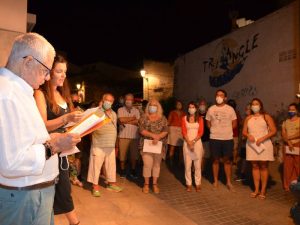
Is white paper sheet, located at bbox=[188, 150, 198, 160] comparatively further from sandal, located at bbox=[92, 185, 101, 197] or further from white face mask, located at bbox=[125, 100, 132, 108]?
sandal, located at bbox=[92, 185, 101, 197]

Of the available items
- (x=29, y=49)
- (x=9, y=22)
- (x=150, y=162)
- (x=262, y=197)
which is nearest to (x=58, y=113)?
(x=29, y=49)

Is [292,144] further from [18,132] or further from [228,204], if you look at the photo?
[18,132]

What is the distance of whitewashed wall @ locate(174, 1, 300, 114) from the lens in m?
8.05

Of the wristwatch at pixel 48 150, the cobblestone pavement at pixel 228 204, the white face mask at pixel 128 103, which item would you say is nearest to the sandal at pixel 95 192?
the cobblestone pavement at pixel 228 204

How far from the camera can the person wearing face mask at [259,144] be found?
611cm

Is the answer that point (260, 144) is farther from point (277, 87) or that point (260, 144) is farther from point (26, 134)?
point (26, 134)

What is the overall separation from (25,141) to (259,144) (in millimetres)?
5410

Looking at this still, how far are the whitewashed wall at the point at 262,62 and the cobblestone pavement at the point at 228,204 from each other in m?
2.64

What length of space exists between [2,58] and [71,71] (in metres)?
31.8

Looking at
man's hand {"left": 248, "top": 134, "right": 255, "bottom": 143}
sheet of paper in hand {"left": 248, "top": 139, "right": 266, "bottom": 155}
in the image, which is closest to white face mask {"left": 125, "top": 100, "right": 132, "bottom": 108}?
man's hand {"left": 248, "top": 134, "right": 255, "bottom": 143}

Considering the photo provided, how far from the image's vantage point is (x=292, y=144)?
6477 mm

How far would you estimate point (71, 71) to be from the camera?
1404 inches

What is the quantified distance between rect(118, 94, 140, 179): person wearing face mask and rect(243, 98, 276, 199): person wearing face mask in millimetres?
2722

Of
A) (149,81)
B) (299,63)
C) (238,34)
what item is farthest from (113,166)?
(149,81)
